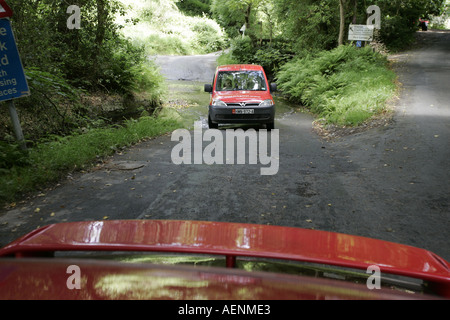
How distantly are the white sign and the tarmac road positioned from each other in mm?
10192

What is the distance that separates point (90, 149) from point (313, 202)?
17.4ft

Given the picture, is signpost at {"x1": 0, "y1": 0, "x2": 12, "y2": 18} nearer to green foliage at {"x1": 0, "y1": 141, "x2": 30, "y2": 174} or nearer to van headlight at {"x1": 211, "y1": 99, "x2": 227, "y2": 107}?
green foliage at {"x1": 0, "y1": 141, "x2": 30, "y2": 174}

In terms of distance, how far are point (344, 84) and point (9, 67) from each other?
13.6 metres

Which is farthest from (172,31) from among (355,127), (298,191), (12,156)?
(298,191)

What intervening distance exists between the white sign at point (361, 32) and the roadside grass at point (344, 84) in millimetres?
697

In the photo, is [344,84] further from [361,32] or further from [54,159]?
[54,159]

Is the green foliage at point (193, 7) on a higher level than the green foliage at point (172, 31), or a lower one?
higher

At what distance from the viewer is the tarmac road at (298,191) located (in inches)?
185

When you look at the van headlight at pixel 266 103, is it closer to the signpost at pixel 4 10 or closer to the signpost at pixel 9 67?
the signpost at pixel 9 67

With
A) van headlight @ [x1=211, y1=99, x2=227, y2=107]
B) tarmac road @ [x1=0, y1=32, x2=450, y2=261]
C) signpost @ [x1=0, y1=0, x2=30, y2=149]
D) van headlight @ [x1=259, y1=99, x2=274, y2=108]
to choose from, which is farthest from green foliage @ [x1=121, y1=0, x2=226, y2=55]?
signpost @ [x1=0, y1=0, x2=30, y2=149]

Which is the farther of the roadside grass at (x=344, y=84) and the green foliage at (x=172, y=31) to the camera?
the green foliage at (x=172, y=31)

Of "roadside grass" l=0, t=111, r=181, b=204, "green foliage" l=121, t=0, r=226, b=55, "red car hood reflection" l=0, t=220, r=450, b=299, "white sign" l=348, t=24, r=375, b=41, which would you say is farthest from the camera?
"green foliage" l=121, t=0, r=226, b=55

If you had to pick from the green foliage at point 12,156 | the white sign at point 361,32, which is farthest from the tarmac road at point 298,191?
the white sign at point 361,32

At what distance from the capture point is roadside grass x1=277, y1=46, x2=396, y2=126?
504 inches
